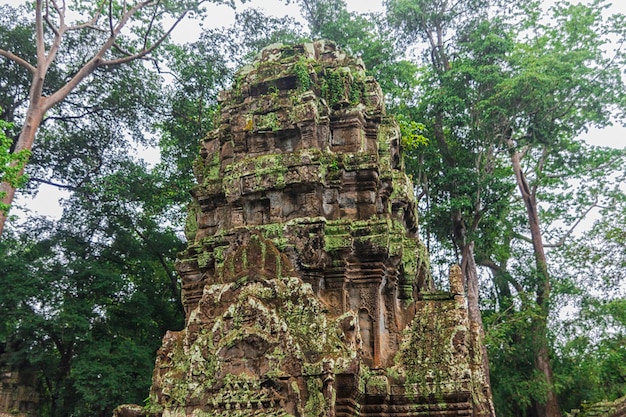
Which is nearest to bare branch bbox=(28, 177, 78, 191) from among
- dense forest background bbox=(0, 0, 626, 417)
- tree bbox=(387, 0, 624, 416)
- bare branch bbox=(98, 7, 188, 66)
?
dense forest background bbox=(0, 0, 626, 417)

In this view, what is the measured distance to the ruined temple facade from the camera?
4141 mm

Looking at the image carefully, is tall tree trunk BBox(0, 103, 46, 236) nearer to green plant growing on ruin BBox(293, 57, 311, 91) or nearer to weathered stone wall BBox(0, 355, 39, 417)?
weathered stone wall BBox(0, 355, 39, 417)

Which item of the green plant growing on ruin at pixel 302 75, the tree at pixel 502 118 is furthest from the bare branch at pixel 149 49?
the green plant growing on ruin at pixel 302 75

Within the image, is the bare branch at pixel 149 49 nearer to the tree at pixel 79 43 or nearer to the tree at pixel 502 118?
the tree at pixel 79 43

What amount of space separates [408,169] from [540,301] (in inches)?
212

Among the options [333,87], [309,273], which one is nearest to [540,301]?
[333,87]

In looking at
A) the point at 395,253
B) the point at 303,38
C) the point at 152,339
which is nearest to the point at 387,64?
the point at 303,38

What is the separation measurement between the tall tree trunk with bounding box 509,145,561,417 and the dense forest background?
55 mm

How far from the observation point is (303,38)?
18.3 m

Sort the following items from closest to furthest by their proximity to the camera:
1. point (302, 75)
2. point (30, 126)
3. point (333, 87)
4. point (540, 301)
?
point (302, 75), point (333, 87), point (30, 126), point (540, 301)

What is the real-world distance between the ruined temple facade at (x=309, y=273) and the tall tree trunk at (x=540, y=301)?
961cm

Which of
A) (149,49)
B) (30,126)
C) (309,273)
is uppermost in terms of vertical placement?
(149,49)

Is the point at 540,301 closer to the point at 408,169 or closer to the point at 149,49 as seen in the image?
the point at 408,169

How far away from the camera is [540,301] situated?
16500mm
